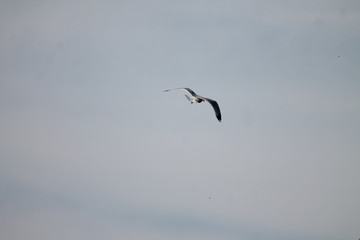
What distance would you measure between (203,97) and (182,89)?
303 inches

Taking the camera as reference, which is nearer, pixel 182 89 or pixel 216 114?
pixel 216 114

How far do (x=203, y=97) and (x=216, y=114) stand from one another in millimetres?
6961

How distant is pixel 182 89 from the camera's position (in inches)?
3863

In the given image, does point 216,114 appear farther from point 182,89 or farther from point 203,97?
point 182,89

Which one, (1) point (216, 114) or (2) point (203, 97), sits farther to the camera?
(2) point (203, 97)

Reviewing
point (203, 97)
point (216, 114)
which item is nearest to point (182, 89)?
A: point (203, 97)

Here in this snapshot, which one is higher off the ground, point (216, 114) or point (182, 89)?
point (182, 89)

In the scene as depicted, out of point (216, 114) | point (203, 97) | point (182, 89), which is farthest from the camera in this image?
point (182, 89)

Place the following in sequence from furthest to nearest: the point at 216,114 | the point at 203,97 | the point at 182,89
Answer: the point at 182,89 → the point at 203,97 → the point at 216,114

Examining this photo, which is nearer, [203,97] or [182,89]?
[203,97]

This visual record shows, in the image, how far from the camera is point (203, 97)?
91.2 metres
